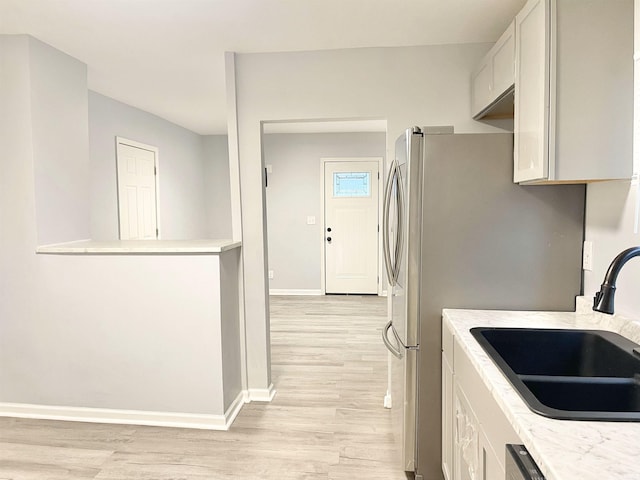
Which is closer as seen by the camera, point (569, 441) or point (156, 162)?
point (569, 441)

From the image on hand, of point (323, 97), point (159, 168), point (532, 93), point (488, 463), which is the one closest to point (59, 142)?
point (323, 97)

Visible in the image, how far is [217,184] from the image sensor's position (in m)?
6.76

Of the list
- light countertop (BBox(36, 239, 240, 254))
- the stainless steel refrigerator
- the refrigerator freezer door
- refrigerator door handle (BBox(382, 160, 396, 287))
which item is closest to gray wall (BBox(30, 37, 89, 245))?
light countertop (BBox(36, 239, 240, 254))

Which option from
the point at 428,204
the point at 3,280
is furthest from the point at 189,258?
the point at 428,204

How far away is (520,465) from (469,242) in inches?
48.1

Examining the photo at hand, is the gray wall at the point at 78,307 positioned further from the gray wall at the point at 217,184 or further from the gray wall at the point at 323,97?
the gray wall at the point at 217,184

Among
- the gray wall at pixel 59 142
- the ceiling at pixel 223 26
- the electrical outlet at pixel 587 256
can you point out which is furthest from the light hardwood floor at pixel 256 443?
the ceiling at pixel 223 26

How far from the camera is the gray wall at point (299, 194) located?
6.38 meters

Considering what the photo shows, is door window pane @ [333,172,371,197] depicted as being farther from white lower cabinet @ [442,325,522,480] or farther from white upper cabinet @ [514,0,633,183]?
white upper cabinet @ [514,0,633,183]

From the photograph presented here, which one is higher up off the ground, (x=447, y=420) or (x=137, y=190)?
(x=137, y=190)

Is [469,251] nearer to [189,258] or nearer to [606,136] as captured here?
[606,136]

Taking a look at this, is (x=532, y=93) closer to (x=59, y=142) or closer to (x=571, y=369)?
(x=571, y=369)

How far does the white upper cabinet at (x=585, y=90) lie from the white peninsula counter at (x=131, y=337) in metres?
1.95

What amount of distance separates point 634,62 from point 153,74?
10.6 feet
